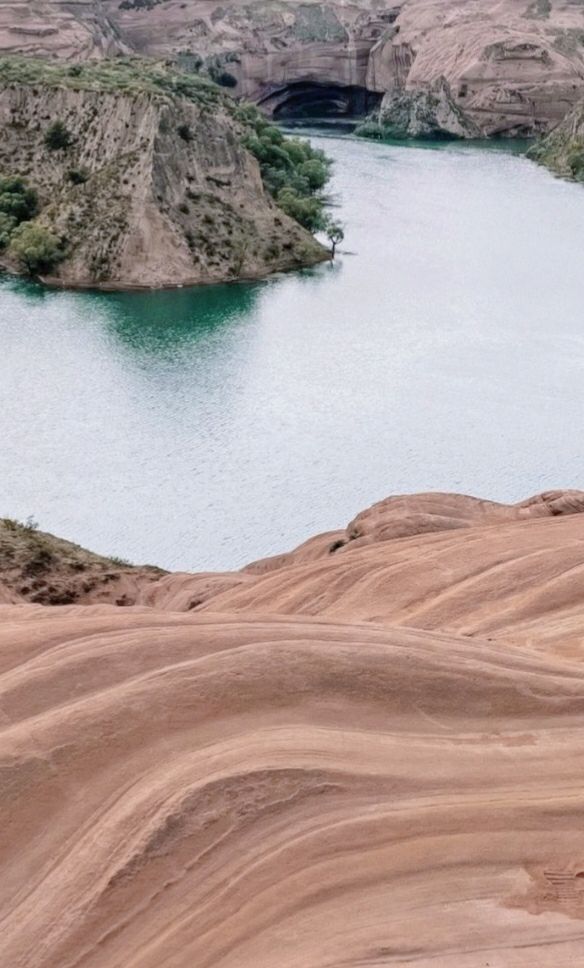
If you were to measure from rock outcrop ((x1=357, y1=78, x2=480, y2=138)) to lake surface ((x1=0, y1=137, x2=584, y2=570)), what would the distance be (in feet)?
222

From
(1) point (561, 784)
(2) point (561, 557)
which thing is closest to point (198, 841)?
(1) point (561, 784)

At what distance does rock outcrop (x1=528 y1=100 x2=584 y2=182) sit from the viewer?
388 feet

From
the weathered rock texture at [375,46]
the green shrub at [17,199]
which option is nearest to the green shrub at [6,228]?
the green shrub at [17,199]

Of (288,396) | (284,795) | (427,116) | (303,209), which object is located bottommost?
(284,795)

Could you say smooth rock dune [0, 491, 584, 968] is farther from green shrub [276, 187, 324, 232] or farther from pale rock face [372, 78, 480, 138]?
pale rock face [372, 78, 480, 138]

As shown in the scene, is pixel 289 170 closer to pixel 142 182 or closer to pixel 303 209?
pixel 303 209

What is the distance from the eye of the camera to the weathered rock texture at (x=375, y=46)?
149875 millimetres

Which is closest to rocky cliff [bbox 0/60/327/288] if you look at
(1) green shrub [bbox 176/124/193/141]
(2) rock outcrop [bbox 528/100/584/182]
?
(1) green shrub [bbox 176/124/193/141]

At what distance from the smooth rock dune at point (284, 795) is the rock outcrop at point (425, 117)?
462 ft

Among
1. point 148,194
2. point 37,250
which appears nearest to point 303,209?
point 148,194

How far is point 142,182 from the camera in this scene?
73375 mm

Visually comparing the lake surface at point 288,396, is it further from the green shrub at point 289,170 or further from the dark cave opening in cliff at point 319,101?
the dark cave opening in cliff at point 319,101

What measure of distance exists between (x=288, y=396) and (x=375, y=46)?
130 m

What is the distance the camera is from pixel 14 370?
181 ft
